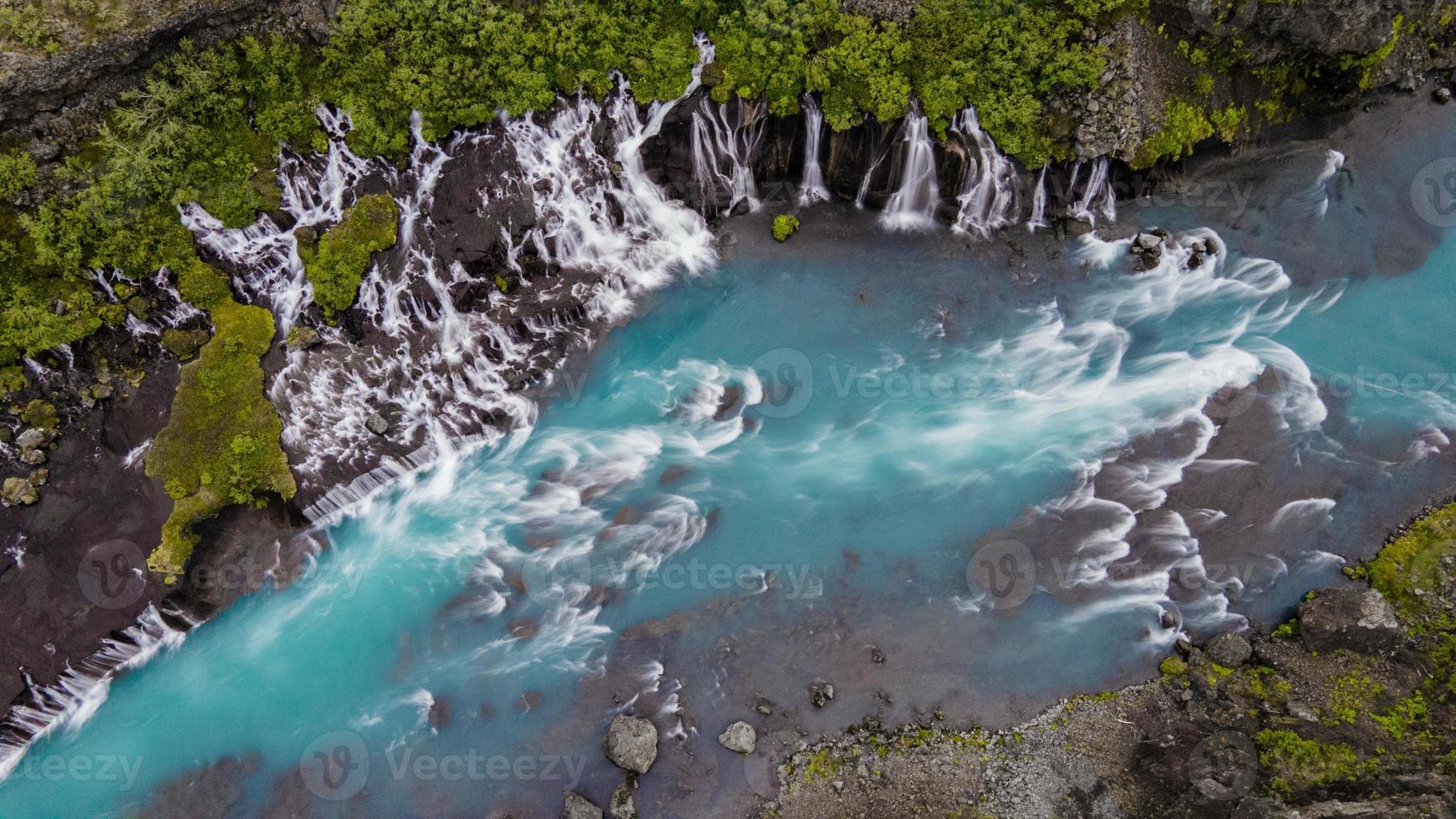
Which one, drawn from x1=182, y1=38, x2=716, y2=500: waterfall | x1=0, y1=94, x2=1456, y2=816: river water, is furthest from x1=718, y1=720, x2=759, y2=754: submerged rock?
x1=182, y1=38, x2=716, y2=500: waterfall

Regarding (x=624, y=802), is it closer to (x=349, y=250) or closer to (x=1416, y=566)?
(x=349, y=250)

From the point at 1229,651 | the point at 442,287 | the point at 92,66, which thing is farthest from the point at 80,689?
the point at 1229,651

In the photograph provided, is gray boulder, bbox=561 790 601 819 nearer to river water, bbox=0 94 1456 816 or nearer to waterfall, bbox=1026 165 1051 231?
river water, bbox=0 94 1456 816

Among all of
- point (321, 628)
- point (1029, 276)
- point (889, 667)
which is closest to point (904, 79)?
point (1029, 276)

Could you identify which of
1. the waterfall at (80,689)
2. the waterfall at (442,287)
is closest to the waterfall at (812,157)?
the waterfall at (442,287)

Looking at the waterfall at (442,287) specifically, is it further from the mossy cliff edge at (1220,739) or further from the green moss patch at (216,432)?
the mossy cliff edge at (1220,739)
